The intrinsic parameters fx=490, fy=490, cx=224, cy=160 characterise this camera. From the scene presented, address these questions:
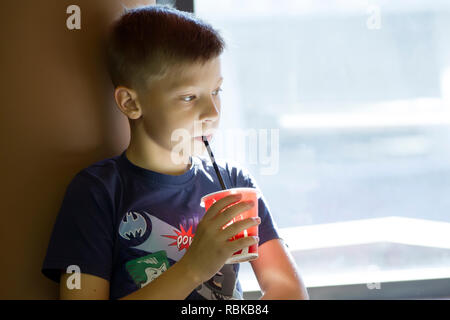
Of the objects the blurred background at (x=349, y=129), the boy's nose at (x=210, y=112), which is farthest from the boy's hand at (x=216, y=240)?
the blurred background at (x=349, y=129)

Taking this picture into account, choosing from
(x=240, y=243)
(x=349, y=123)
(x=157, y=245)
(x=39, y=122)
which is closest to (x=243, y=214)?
(x=240, y=243)

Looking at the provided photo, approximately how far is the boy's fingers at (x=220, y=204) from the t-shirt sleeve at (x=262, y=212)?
0.77 ft

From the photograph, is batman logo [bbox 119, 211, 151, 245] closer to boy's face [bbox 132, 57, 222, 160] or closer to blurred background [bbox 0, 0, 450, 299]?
boy's face [bbox 132, 57, 222, 160]

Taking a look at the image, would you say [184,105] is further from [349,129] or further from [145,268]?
[349,129]

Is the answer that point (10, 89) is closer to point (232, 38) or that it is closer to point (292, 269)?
point (292, 269)

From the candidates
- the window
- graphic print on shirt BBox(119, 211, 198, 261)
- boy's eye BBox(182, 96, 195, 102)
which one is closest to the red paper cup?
graphic print on shirt BBox(119, 211, 198, 261)

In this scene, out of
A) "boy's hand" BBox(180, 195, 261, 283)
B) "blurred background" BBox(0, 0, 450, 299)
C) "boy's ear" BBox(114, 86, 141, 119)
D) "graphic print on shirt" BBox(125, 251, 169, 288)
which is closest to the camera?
"boy's hand" BBox(180, 195, 261, 283)

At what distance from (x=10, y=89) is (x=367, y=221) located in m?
1.32

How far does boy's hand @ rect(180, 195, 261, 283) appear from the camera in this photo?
3.17 ft

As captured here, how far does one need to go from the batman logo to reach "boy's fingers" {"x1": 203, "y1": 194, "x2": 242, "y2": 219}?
20 cm

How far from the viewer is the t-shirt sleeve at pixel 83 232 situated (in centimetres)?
101

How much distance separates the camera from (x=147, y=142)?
1.21m

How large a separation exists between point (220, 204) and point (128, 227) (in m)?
0.25

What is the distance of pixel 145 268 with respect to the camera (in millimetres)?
1091
